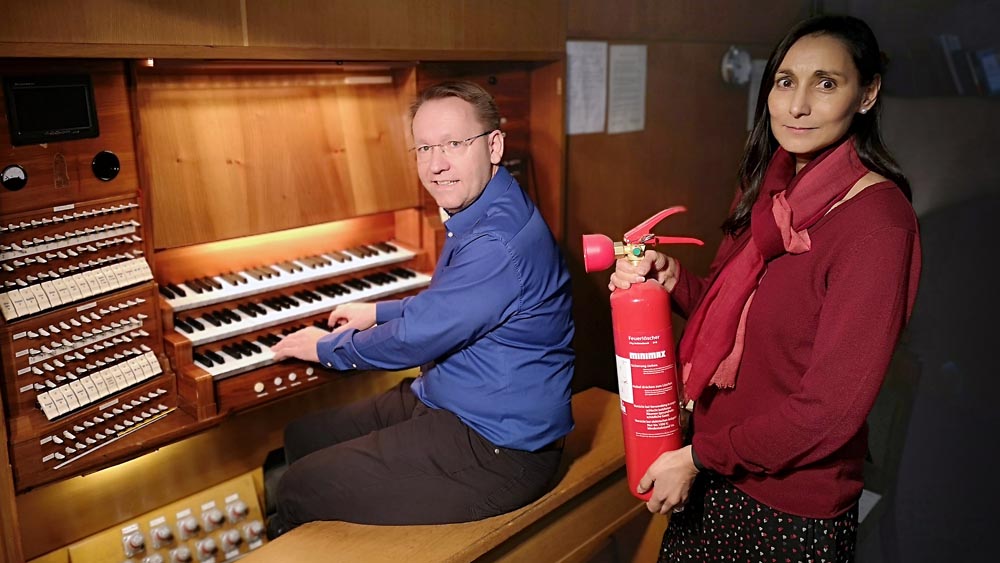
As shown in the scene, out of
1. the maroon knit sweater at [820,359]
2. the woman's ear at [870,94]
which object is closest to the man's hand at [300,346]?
the maroon knit sweater at [820,359]

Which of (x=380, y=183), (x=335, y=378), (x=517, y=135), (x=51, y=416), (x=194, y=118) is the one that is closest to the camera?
(x=51, y=416)

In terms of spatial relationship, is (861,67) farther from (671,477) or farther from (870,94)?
(671,477)

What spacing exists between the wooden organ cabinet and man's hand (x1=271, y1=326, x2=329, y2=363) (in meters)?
0.05

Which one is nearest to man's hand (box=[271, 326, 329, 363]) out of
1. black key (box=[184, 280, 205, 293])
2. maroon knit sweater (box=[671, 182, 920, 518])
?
black key (box=[184, 280, 205, 293])

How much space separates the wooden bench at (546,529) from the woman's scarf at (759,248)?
619mm

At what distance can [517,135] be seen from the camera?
10.5 feet

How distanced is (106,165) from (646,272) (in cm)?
142

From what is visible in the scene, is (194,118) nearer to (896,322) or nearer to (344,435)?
(344,435)

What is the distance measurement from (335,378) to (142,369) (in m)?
0.60

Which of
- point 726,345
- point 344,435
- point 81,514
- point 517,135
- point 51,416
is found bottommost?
point 81,514

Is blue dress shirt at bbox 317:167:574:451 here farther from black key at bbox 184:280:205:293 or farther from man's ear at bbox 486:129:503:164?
black key at bbox 184:280:205:293

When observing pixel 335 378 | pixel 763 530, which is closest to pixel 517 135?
pixel 335 378

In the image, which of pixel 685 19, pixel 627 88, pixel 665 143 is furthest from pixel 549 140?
pixel 685 19

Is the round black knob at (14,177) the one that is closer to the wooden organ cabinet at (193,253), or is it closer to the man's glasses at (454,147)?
the wooden organ cabinet at (193,253)
